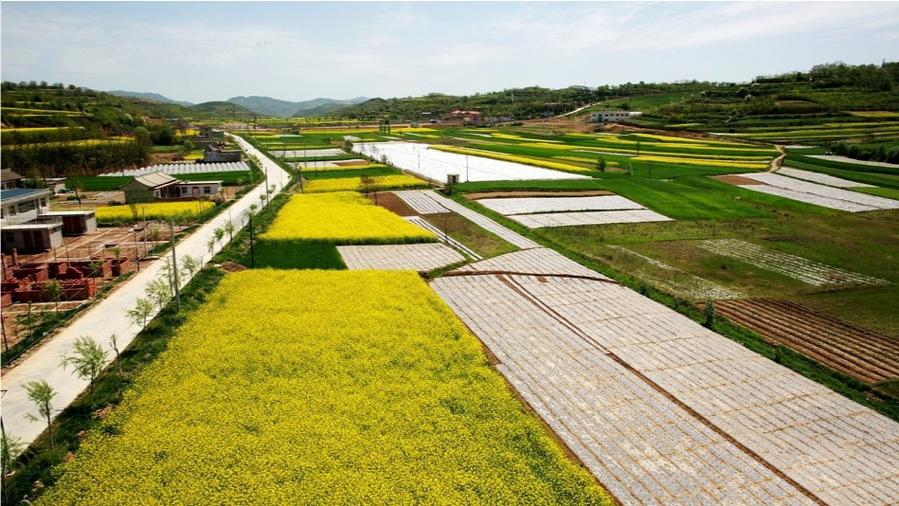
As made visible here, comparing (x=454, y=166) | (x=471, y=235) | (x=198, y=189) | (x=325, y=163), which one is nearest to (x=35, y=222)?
(x=198, y=189)

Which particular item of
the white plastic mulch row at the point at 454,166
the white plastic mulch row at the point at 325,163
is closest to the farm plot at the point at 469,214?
the white plastic mulch row at the point at 454,166

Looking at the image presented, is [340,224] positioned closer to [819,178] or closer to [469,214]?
[469,214]

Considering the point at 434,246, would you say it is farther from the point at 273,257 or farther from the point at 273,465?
the point at 273,465

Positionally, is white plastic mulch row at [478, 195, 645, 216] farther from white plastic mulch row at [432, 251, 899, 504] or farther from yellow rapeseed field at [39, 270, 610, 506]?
yellow rapeseed field at [39, 270, 610, 506]

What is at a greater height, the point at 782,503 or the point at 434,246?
the point at 434,246

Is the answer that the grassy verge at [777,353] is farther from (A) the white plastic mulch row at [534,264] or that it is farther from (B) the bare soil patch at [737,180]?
(B) the bare soil patch at [737,180]

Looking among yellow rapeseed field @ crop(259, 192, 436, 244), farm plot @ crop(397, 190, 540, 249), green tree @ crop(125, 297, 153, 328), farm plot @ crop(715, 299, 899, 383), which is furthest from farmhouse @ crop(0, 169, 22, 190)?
farm plot @ crop(715, 299, 899, 383)

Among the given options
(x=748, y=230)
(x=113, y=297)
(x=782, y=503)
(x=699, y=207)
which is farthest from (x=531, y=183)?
(x=782, y=503)
